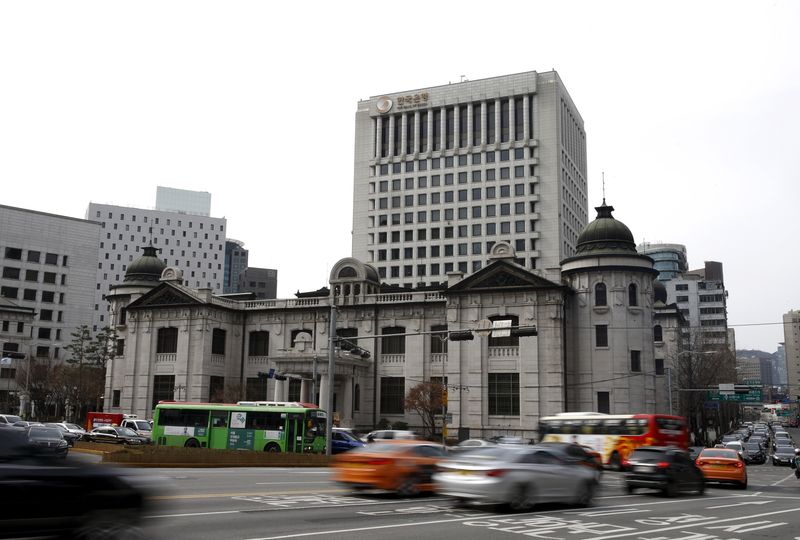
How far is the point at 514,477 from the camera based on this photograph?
56.0 feet

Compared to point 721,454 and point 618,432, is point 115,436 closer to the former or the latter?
point 618,432

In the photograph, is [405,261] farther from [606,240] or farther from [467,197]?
[606,240]

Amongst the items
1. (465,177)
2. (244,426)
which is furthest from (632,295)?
(465,177)

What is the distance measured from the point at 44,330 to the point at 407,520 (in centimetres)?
11675

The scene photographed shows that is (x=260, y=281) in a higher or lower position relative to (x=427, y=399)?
higher

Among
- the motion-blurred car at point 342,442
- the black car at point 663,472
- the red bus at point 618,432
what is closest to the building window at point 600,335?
the red bus at point 618,432

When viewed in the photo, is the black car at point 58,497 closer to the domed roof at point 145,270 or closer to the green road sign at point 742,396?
the green road sign at point 742,396

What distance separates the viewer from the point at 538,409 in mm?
57906

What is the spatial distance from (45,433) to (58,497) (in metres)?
31.7

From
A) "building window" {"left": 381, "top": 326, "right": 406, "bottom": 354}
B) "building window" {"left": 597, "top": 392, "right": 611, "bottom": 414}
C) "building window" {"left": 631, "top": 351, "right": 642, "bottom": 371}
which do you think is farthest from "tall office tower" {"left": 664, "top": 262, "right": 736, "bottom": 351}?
"building window" {"left": 381, "top": 326, "right": 406, "bottom": 354}

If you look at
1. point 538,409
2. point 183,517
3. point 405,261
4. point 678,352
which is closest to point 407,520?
point 183,517

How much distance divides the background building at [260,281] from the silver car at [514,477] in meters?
168

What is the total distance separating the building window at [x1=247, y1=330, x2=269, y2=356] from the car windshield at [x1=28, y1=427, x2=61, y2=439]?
33035mm

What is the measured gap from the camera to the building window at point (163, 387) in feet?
226
